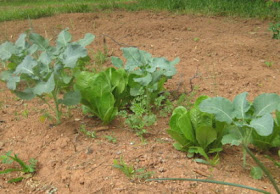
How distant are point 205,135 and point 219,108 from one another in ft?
0.84

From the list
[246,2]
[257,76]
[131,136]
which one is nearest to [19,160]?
[131,136]

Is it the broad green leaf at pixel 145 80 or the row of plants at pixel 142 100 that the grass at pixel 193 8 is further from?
the broad green leaf at pixel 145 80

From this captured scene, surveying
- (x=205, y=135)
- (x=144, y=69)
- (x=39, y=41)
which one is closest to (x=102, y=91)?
(x=144, y=69)

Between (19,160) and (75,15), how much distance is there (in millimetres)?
3595

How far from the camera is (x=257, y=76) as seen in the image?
3.14 metres

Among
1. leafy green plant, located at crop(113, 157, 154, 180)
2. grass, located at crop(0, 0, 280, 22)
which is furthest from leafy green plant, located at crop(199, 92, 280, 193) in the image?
grass, located at crop(0, 0, 280, 22)

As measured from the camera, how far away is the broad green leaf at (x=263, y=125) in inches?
66.9

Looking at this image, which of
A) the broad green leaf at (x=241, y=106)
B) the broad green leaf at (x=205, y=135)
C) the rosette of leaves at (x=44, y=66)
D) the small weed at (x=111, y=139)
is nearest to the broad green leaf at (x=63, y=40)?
the rosette of leaves at (x=44, y=66)

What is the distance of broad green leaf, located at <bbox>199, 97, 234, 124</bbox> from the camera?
186 centimetres

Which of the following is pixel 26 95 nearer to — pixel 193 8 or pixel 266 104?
pixel 266 104

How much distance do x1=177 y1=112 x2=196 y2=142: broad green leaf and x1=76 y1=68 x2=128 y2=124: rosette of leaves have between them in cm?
54

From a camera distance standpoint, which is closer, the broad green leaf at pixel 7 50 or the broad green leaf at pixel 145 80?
the broad green leaf at pixel 145 80

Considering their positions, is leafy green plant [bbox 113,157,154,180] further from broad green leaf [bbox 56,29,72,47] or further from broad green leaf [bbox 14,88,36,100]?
broad green leaf [bbox 56,29,72,47]

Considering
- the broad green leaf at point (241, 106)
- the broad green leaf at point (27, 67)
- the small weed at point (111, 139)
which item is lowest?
the small weed at point (111, 139)
